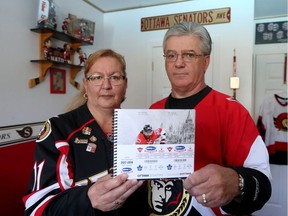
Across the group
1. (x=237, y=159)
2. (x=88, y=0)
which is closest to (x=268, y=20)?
(x=88, y=0)

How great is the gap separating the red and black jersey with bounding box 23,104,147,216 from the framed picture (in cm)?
138

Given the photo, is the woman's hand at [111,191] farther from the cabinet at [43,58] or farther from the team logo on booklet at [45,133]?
the cabinet at [43,58]

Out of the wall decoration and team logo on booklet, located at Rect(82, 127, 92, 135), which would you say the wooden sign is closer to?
the wall decoration

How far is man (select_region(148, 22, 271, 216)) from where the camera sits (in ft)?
2.57

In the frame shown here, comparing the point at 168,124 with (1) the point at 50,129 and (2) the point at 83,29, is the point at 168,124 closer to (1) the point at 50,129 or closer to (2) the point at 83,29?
(1) the point at 50,129

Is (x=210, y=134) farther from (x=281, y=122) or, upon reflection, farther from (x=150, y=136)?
(x=281, y=122)

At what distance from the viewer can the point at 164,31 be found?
2775 mm

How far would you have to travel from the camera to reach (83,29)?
8.05 feet

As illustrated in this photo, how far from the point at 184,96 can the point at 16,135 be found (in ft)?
4.63

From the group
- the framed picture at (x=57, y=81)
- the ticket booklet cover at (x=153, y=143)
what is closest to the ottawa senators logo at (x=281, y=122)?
the framed picture at (x=57, y=81)

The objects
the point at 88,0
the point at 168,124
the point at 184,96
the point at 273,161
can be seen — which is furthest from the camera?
the point at 273,161

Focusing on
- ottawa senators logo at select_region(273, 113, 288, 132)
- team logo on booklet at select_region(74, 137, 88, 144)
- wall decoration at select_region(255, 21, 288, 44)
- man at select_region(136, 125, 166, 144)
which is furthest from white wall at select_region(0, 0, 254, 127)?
man at select_region(136, 125, 166, 144)

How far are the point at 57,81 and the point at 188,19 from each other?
5.15 ft

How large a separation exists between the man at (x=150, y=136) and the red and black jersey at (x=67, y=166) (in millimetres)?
237
